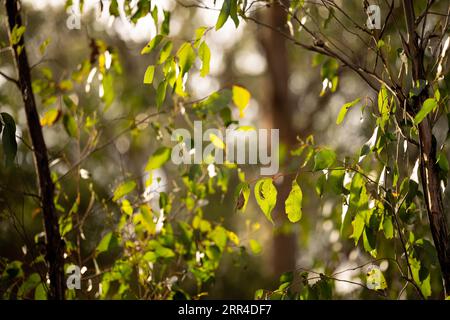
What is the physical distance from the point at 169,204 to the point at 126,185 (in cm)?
18

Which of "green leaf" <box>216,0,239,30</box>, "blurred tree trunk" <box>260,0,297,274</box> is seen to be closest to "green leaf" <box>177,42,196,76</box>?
"green leaf" <box>216,0,239,30</box>

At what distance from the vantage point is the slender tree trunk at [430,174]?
1.58 metres

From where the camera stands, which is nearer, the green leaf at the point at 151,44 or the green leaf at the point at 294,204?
→ the green leaf at the point at 294,204

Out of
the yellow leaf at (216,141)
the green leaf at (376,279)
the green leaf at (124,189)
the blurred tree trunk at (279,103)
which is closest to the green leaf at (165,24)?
the yellow leaf at (216,141)

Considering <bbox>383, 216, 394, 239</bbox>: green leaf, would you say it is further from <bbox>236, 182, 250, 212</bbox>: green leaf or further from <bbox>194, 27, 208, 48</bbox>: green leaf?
<bbox>194, 27, 208, 48</bbox>: green leaf

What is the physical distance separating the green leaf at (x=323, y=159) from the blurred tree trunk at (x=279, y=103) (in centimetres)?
486

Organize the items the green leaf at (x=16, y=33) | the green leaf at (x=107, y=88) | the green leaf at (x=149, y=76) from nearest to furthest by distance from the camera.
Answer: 1. the green leaf at (x=149, y=76)
2. the green leaf at (x=16, y=33)
3. the green leaf at (x=107, y=88)

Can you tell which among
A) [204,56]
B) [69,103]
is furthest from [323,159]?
[69,103]

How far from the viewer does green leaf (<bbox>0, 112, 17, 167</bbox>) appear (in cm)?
157

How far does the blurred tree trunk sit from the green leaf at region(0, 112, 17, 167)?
4.97 m

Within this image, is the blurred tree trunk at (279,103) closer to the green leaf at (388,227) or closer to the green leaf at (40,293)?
the green leaf at (40,293)
